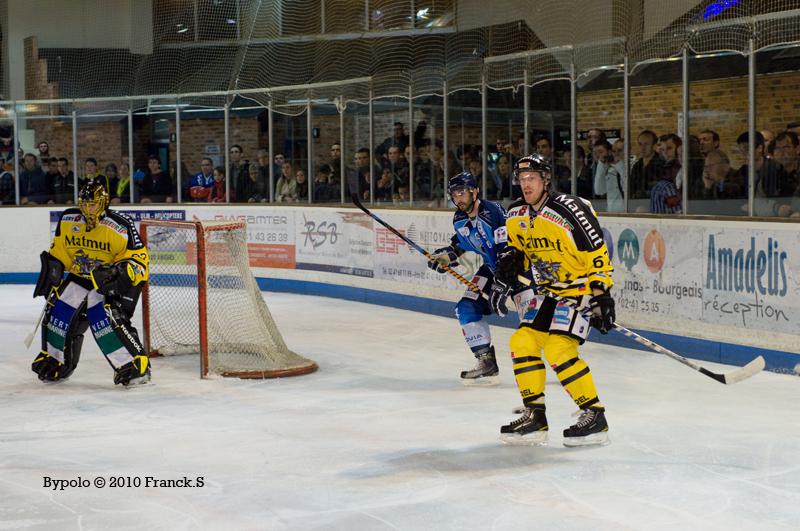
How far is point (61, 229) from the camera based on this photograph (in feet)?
21.1

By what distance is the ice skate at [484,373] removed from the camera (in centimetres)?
637

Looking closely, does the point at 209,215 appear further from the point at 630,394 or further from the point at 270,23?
the point at 630,394

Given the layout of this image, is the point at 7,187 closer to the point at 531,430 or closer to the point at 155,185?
the point at 155,185

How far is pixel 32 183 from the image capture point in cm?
1327

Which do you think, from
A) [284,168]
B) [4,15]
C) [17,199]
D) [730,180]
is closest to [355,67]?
[284,168]

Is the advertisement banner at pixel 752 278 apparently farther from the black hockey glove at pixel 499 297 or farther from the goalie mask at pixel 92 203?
the goalie mask at pixel 92 203

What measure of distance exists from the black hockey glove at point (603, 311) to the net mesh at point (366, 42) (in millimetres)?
3136

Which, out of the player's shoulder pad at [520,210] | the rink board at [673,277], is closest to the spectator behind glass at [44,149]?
the rink board at [673,277]

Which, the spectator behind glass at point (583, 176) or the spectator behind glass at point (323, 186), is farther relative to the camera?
the spectator behind glass at point (323, 186)

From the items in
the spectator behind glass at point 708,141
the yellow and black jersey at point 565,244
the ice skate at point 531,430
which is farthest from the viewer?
the spectator behind glass at point 708,141

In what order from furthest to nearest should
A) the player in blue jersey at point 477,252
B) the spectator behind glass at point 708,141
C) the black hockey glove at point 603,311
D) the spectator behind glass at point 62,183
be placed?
the spectator behind glass at point 62,183
the spectator behind glass at point 708,141
the player in blue jersey at point 477,252
the black hockey glove at point 603,311

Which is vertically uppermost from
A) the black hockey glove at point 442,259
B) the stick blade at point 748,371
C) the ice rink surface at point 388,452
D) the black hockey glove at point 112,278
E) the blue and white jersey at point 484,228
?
the blue and white jersey at point 484,228

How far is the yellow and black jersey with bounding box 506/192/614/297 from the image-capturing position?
4.61 meters

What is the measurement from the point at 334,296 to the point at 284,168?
6.13 feet
